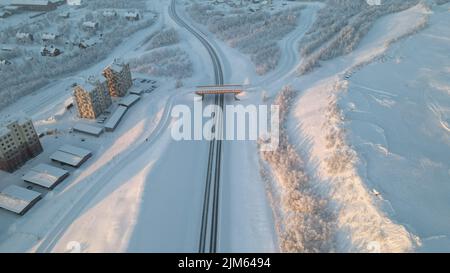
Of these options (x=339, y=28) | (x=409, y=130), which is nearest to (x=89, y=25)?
(x=339, y=28)

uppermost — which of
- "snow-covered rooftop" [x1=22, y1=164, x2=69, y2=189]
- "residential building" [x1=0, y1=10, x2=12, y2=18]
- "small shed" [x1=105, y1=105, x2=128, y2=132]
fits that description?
"residential building" [x1=0, y1=10, x2=12, y2=18]

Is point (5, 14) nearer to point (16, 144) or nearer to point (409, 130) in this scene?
point (16, 144)

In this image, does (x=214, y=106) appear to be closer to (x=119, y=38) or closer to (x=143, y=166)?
(x=143, y=166)

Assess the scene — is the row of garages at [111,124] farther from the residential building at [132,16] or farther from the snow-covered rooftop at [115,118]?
the residential building at [132,16]

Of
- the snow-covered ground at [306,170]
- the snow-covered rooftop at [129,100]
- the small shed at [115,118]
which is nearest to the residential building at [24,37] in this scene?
the snow-covered ground at [306,170]

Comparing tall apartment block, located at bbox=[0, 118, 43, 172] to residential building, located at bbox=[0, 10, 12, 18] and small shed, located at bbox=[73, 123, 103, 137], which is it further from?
residential building, located at bbox=[0, 10, 12, 18]

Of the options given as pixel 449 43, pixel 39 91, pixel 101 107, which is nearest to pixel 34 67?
pixel 39 91

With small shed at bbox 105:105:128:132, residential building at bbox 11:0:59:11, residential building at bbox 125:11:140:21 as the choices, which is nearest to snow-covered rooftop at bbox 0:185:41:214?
small shed at bbox 105:105:128:132
